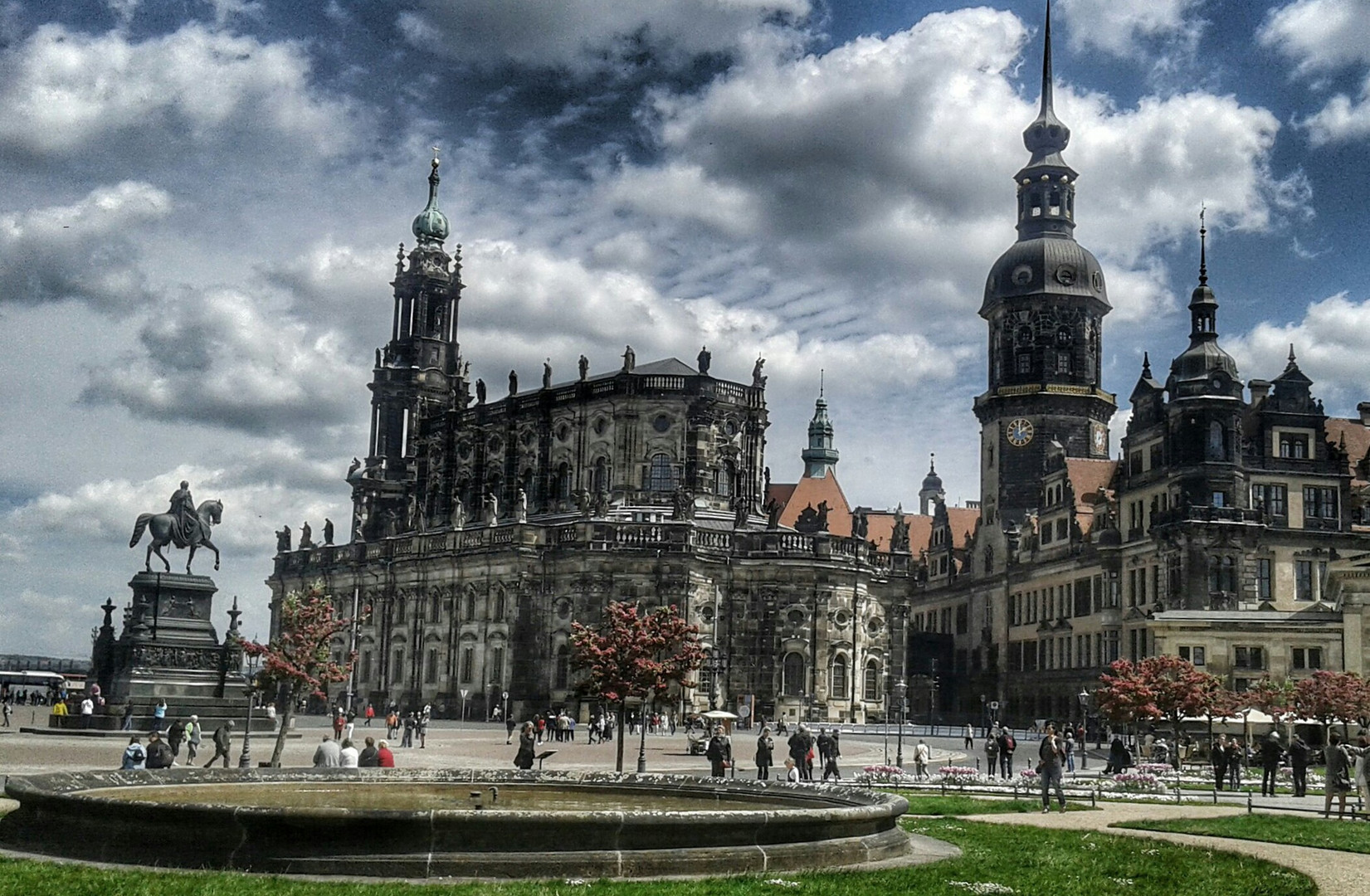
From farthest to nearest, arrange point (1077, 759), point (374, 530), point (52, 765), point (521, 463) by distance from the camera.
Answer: point (374, 530)
point (521, 463)
point (1077, 759)
point (52, 765)

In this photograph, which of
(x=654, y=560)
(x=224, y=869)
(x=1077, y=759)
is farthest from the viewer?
(x=654, y=560)

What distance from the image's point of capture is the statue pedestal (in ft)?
139

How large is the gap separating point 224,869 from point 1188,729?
48036 mm

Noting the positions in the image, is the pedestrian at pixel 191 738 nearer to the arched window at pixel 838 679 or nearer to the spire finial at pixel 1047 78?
the arched window at pixel 838 679

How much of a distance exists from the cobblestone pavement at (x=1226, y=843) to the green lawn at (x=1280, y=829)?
456 mm

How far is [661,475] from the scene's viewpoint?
88.5m

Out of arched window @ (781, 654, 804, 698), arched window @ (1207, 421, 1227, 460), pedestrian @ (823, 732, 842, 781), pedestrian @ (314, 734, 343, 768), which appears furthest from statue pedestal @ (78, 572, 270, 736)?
arched window @ (1207, 421, 1227, 460)

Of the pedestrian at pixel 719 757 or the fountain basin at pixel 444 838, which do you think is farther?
the pedestrian at pixel 719 757

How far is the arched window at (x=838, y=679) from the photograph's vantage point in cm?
8303

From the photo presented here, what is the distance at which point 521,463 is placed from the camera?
9488cm

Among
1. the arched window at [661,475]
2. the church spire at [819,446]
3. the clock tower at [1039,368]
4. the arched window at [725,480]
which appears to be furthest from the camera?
the church spire at [819,446]

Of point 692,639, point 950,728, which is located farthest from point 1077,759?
point 950,728

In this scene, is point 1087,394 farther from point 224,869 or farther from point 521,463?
point 224,869

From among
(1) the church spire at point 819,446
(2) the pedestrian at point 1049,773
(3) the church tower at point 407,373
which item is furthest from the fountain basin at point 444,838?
(1) the church spire at point 819,446
